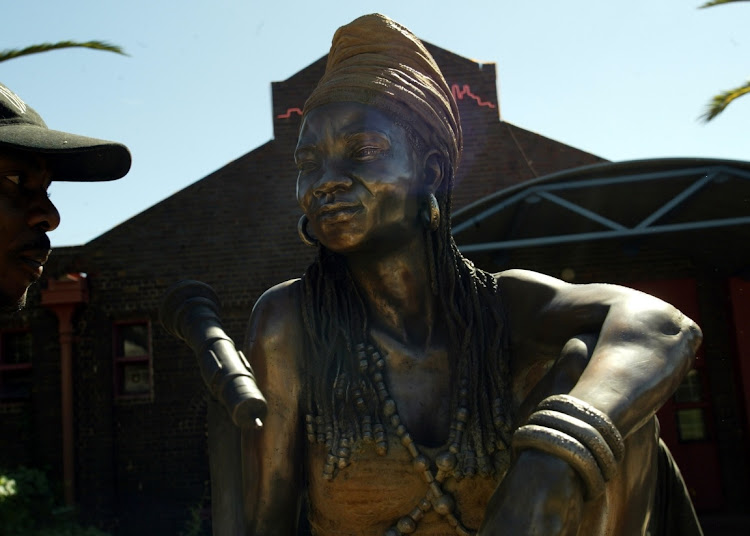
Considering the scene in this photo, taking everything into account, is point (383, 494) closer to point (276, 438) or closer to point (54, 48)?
point (276, 438)

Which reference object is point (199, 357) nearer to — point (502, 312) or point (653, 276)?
point (502, 312)

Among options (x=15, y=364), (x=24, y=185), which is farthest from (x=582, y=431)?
(x=15, y=364)

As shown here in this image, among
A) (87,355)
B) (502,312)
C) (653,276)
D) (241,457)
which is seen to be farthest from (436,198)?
(87,355)

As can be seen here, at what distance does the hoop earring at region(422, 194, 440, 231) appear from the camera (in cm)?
223

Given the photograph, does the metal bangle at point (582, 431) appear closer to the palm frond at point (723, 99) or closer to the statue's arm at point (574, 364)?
the statue's arm at point (574, 364)

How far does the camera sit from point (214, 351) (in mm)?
2105

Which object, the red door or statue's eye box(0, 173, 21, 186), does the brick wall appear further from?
statue's eye box(0, 173, 21, 186)

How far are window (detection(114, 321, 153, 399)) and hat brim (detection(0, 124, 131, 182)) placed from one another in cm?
1013

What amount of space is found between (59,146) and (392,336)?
0.99 metres

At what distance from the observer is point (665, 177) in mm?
8664

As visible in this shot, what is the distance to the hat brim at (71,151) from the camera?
6.89 feet

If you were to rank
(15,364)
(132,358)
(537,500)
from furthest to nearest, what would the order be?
(15,364), (132,358), (537,500)

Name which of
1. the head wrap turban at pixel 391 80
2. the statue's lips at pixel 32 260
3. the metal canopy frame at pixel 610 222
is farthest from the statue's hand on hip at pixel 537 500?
the metal canopy frame at pixel 610 222

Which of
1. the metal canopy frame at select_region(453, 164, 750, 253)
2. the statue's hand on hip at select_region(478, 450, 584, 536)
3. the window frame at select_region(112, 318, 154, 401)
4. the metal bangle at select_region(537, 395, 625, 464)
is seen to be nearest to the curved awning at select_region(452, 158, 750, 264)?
the metal canopy frame at select_region(453, 164, 750, 253)
